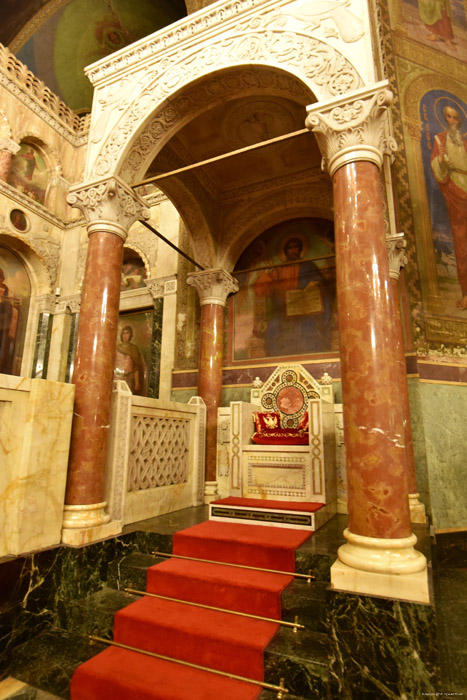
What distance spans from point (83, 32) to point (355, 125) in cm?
959

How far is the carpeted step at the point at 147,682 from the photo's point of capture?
2.37 metres

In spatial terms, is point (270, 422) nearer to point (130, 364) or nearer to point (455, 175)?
point (130, 364)

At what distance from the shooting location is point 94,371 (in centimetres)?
405

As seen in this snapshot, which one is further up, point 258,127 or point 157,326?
point 258,127

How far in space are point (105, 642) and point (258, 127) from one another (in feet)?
20.5

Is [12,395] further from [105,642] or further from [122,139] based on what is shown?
[122,139]

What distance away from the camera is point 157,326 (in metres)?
7.71

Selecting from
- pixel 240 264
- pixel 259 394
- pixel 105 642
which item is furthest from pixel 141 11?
pixel 105 642

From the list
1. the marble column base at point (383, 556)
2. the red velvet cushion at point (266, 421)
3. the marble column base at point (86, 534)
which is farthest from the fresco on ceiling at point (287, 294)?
the marble column base at point (383, 556)

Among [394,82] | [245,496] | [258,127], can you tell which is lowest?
[245,496]

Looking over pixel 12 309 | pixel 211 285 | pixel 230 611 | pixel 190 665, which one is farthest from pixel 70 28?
pixel 190 665

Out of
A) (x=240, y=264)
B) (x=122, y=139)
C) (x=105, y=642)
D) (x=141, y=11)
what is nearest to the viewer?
(x=105, y=642)

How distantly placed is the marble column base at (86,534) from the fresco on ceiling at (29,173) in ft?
26.6

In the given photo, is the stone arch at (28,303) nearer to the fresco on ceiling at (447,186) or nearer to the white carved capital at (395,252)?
the white carved capital at (395,252)
